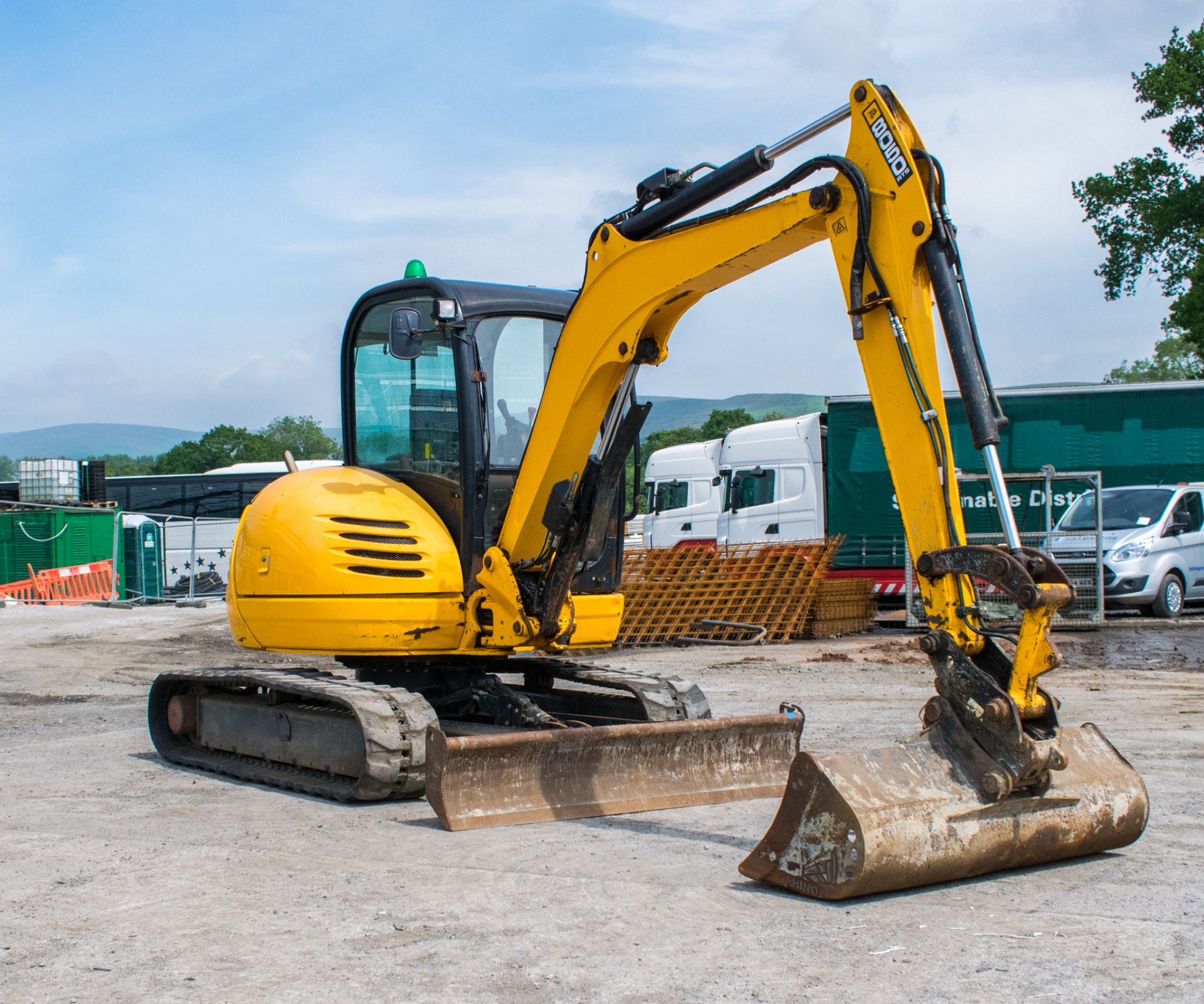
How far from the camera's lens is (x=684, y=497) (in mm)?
24828

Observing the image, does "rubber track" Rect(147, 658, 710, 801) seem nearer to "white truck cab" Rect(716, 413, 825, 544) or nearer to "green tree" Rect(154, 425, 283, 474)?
"white truck cab" Rect(716, 413, 825, 544)

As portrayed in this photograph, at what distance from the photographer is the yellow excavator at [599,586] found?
4.96 m

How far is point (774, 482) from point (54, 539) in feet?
47.8

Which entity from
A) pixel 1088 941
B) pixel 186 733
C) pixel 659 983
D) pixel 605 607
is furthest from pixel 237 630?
pixel 1088 941

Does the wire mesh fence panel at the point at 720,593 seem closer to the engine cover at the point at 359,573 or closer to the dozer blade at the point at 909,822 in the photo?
the engine cover at the point at 359,573

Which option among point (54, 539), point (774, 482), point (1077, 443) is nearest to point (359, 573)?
point (774, 482)

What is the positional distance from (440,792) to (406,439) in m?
2.33

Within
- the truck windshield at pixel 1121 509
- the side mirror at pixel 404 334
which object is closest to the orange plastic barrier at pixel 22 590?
the truck windshield at pixel 1121 509

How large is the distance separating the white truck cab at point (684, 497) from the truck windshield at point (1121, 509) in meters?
7.08

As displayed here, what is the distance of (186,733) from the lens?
8641 millimetres

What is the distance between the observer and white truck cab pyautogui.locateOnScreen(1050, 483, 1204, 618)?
60.0 ft

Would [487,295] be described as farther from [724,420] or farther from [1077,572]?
[724,420]

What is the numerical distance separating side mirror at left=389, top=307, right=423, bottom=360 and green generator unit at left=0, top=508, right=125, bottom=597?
20681 millimetres

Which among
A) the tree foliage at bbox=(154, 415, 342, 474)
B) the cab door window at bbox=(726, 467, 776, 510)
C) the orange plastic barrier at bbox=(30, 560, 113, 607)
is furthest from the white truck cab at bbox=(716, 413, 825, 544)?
the tree foliage at bbox=(154, 415, 342, 474)
